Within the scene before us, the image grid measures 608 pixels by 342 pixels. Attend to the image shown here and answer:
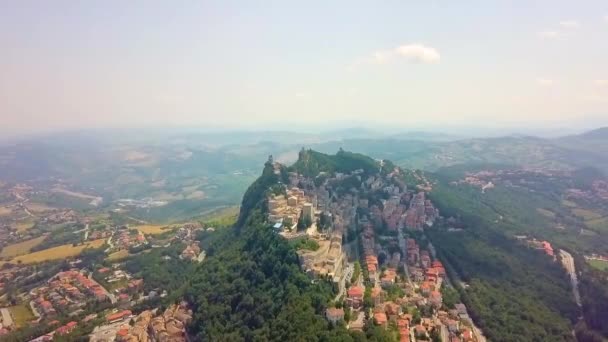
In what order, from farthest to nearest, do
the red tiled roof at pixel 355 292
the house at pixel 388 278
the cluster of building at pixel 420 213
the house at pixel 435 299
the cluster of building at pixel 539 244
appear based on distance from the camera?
the cluster of building at pixel 420 213
the cluster of building at pixel 539 244
the house at pixel 388 278
the house at pixel 435 299
the red tiled roof at pixel 355 292

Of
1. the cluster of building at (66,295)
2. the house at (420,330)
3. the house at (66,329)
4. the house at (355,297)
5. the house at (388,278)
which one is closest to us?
the house at (420,330)

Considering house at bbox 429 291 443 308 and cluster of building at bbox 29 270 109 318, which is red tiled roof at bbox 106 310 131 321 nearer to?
cluster of building at bbox 29 270 109 318

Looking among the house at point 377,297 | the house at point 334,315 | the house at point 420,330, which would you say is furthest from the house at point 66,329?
the house at point 420,330

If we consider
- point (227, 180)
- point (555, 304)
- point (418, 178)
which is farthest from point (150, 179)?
point (555, 304)

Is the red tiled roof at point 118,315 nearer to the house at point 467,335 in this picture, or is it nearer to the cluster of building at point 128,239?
the cluster of building at point 128,239

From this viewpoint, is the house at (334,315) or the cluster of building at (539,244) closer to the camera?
the house at (334,315)

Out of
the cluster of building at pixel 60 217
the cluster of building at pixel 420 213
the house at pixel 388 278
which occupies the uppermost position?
the cluster of building at pixel 420 213

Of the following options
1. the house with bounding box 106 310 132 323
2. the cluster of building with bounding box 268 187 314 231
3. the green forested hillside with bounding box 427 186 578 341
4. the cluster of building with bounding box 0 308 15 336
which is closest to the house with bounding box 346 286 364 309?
the green forested hillside with bounding box 427 186 578 341

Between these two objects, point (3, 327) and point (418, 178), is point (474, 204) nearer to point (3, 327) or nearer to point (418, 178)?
point (418, 178)
